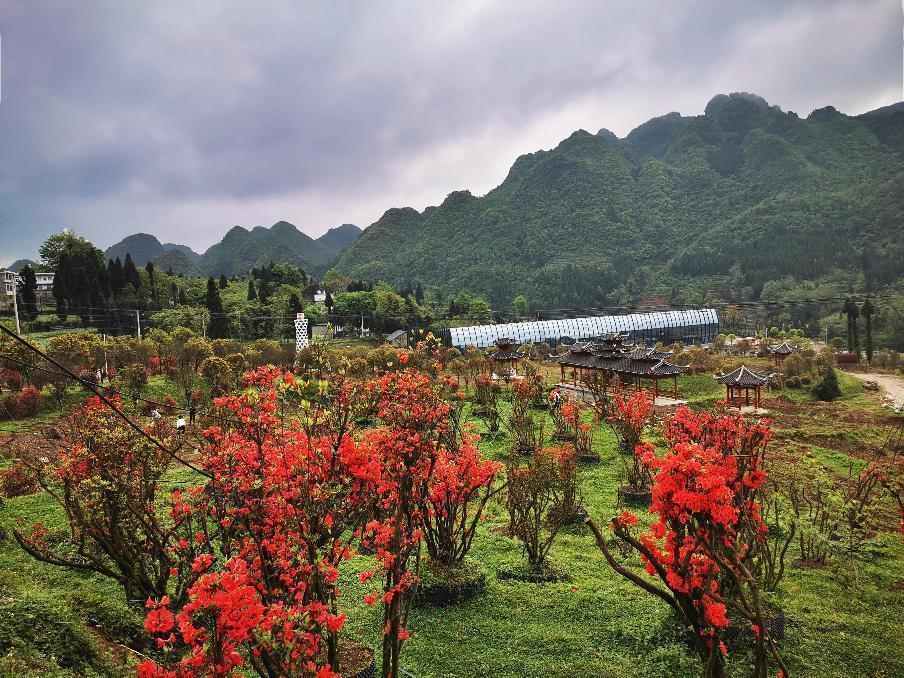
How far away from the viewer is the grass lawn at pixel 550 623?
552 centimetres

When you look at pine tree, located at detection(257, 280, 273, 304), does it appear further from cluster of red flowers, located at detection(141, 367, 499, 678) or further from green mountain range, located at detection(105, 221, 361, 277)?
green mountain range, located at detection(105, 221, 361, 277)

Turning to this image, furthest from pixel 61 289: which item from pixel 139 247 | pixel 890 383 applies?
pixel 139 247

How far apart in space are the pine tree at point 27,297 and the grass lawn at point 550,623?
1422 inches

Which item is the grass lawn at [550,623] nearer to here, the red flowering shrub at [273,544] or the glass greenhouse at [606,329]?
the red flowering shrub at [273,544]

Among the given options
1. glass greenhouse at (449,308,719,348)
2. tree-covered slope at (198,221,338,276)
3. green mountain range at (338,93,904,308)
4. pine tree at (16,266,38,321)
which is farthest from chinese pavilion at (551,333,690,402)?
tree-covered slope at (198,221,338,276)

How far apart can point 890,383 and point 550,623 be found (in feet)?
119

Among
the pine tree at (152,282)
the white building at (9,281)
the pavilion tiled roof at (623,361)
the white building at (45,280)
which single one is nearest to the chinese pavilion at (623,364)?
the pavilion tiled roof at (623,361)

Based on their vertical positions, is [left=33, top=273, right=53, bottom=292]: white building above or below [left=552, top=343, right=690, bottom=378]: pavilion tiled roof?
above

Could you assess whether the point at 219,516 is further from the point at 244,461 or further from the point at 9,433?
the point at 9,433

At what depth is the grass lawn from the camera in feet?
18.1

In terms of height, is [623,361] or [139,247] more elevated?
[139,247]

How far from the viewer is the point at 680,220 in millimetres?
126438

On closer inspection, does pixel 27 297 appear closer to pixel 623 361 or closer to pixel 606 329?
pixel 623 361

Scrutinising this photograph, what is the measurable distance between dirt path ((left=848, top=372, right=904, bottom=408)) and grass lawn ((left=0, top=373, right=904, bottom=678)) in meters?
21.6
